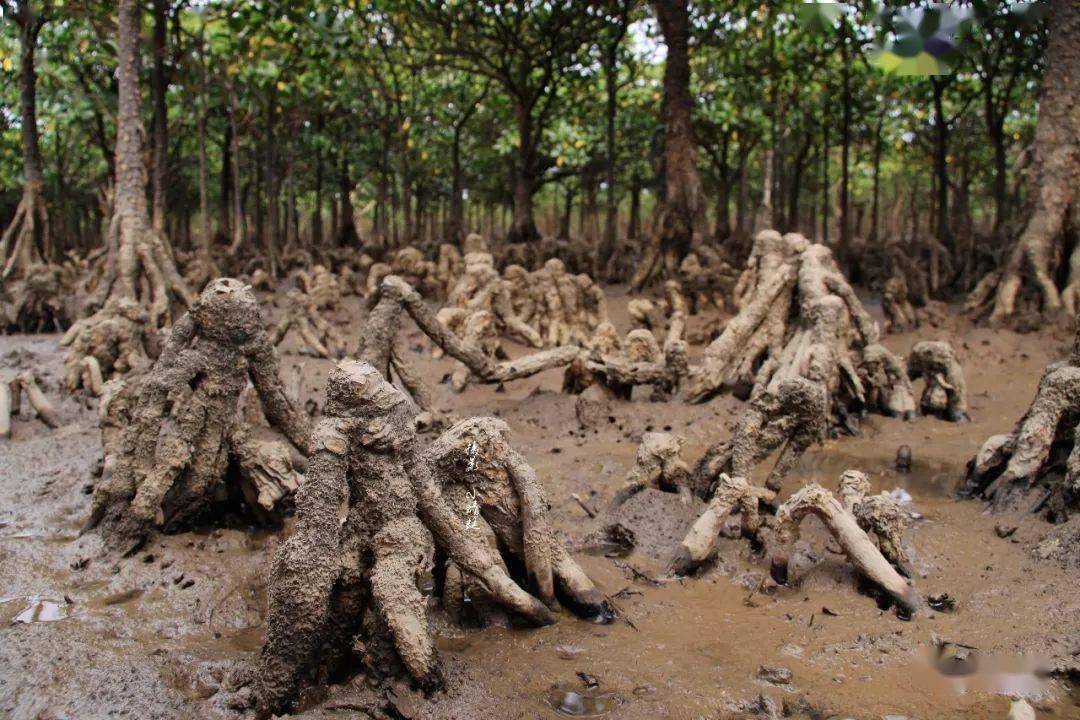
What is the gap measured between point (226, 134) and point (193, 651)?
17802mm

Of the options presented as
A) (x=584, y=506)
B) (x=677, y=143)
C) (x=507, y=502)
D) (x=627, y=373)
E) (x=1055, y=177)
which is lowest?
(x=584, y=506)

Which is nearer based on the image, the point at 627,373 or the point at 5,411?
the point at 5,411

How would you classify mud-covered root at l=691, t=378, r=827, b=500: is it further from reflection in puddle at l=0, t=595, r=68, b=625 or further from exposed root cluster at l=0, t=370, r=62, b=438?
exposed root cluster at l=0, t=370, r=62, b=438

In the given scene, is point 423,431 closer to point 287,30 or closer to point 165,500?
point 165,500

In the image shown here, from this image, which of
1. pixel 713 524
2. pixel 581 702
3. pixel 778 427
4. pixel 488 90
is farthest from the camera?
pixel 488 90

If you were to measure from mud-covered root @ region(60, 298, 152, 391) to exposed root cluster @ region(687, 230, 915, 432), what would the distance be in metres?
5.35

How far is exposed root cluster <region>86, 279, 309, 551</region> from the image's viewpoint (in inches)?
181

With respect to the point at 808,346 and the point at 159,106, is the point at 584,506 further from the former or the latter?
the point at 159,106

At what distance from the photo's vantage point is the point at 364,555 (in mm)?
3320

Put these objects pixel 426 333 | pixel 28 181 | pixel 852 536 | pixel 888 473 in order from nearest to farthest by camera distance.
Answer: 1. pixel 852 536
2. pixel 888 473
3. pixel 426 333
4. pixel 28 181

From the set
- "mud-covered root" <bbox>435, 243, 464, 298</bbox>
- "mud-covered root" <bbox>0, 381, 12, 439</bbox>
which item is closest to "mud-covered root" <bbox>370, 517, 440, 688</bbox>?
"mud-covered root" <bbox>0, 381, 12, 439</bbox>

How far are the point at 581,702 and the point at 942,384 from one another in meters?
5.43

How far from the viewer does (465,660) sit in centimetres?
337

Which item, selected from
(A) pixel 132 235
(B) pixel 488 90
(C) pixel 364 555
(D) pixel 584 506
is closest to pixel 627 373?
(D) pixel 584 506
